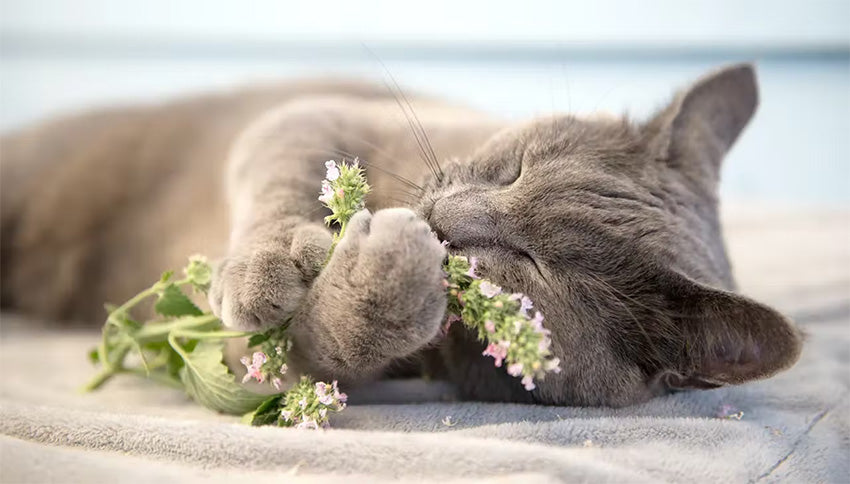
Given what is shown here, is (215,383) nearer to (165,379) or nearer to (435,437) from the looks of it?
(165,379)

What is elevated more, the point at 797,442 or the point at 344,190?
the point at 344,190

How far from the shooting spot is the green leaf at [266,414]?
1001 millimetres

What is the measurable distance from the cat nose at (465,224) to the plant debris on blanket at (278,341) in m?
0.06

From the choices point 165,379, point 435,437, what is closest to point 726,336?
point 435,437

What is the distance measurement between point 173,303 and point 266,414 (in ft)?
0.82

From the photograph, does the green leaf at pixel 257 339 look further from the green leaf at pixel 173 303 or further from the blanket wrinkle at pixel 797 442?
the blanket wrinkle at pixel 797 442

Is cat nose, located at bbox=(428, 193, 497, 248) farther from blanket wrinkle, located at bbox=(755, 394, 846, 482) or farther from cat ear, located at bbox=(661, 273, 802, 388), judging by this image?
blanket wrinkle, located at bbox=(755, 394, 846, 482)

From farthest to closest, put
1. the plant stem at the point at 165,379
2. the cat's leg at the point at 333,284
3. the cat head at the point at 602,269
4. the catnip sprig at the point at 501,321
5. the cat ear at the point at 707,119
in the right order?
the cat ear at the point at 707,119
the plant stem at the point at 165,379
the cat head at the point at 602,269
the cat's leg at the point at 333,284
the catnip sprig at the point at 501,321

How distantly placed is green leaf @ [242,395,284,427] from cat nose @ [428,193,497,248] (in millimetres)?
343

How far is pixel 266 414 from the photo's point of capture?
1010 mm

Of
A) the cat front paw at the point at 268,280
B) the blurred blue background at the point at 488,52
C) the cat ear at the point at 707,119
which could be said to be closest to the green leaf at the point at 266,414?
the cat front paw at the point at 268,280

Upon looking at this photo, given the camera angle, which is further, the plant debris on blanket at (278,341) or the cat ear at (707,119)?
the cat ear at (707,119)

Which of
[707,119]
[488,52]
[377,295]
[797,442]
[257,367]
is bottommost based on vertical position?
[797,442]

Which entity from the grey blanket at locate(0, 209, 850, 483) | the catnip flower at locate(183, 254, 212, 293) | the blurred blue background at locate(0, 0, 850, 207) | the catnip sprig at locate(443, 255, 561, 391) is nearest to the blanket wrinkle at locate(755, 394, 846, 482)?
the grey blanket at locate(0, 209, 850, 483)
